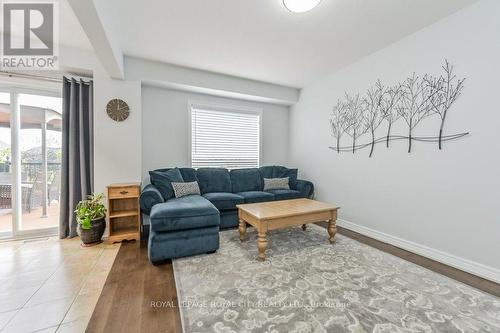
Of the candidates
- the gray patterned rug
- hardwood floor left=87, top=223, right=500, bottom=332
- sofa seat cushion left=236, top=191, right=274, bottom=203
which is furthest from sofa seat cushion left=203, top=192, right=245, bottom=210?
hardwood floor left=87, top=223, right=500, bottom=332

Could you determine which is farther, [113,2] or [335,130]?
[335,130]

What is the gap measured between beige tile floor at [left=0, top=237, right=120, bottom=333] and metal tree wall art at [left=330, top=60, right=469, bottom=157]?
12.0 feet

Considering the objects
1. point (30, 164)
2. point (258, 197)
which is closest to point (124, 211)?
point (30, 164)

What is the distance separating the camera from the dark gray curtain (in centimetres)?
293

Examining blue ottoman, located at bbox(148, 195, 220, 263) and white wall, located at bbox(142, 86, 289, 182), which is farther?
white wall, located at bbox(142, 86, 289, 182)

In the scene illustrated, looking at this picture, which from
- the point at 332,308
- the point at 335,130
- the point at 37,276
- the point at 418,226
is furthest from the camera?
the point at 335,130

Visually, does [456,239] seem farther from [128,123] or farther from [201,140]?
[128,123]

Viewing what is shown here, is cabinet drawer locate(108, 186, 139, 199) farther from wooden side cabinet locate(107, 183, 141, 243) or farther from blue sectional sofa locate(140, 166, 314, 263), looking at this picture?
blue sectional sofa locate(140, 166, 314, 263)

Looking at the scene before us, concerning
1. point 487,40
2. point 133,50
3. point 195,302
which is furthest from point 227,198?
point 487,40

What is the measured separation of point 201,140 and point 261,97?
4.82 feet

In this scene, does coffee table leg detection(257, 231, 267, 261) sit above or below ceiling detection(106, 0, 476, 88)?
below

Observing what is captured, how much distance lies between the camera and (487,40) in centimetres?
201

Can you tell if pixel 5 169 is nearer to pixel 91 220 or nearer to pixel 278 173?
pixel 91 220

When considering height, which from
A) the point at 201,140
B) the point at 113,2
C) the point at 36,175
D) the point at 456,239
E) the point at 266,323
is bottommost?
the point at 266,323
